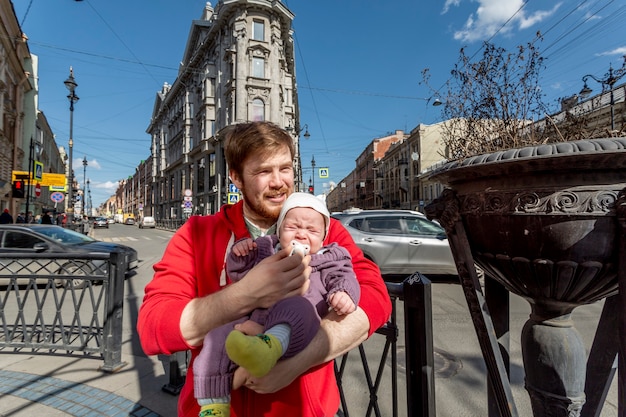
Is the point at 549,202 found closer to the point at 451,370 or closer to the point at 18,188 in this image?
the point at 451,370

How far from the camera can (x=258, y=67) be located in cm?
3023

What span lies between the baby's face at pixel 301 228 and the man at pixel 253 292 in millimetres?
117

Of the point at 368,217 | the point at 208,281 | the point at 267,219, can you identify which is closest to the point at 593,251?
the point at 267,219

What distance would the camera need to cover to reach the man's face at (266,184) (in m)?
→ 1.45

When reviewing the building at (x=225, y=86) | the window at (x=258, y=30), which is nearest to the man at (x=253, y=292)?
the building at (x=225, y=86)

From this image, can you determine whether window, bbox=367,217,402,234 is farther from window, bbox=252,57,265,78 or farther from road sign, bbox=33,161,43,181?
window, bbox=252,57,265,78

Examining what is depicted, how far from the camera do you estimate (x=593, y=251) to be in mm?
1264

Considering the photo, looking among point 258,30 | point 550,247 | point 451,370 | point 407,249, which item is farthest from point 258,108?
point 550,247

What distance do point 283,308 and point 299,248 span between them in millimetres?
239

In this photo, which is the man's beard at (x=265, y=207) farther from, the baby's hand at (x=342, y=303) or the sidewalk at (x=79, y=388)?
the sidewalk at (x=79, y=388)

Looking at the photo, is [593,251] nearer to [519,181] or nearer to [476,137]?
[519,181]

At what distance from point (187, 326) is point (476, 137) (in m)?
2.08

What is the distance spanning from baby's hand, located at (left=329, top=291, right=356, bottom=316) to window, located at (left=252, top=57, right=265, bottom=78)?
105 ft

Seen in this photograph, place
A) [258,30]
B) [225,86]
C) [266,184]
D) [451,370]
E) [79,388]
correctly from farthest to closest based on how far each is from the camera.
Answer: [225,86], [258,30], [451,370], [79,388], [266,184]
